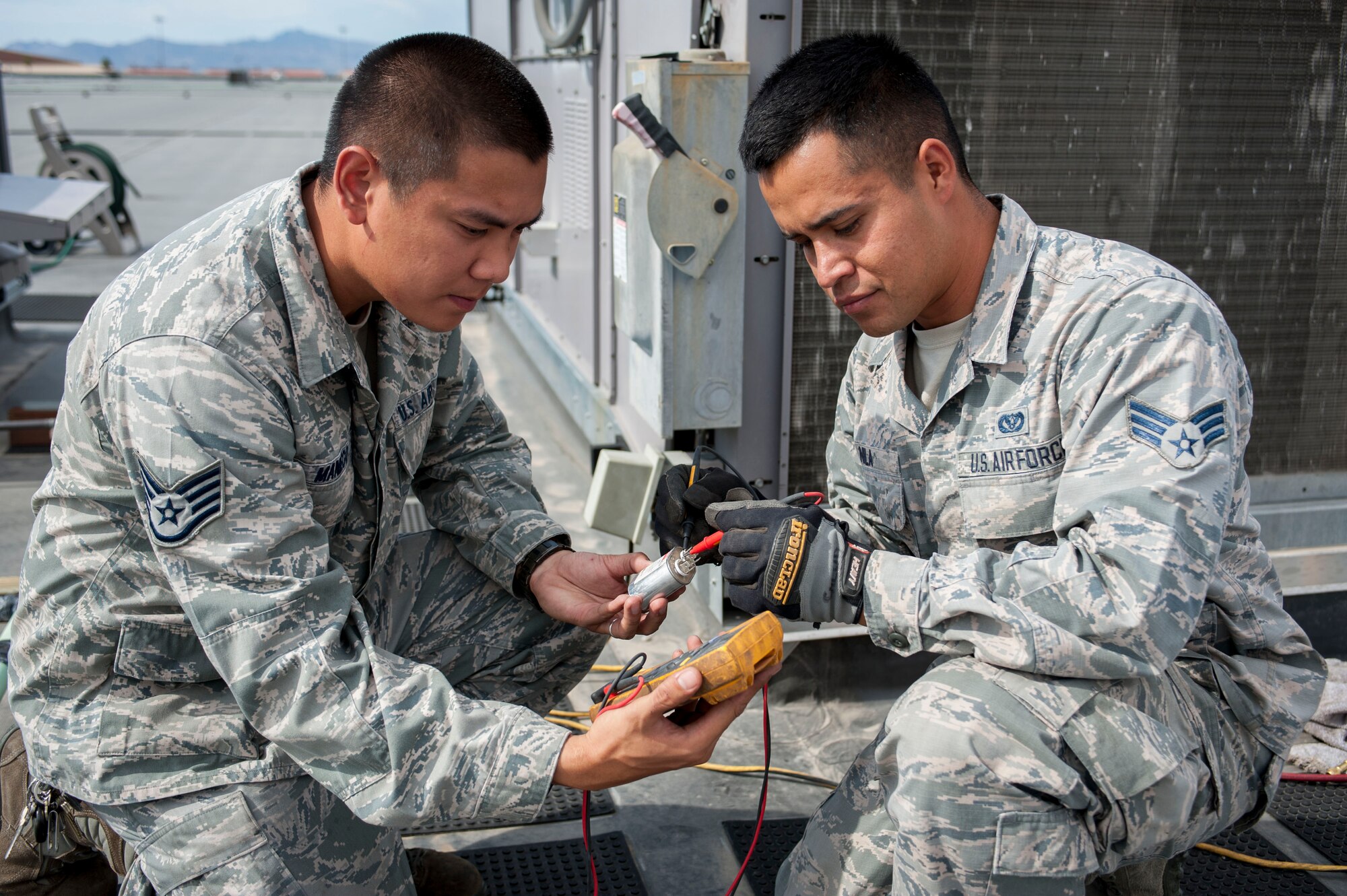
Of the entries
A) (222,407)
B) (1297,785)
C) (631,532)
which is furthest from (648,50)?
(1297,785)

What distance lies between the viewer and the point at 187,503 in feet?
5.71

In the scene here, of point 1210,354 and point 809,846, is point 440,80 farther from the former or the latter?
point 809,846

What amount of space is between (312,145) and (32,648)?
80.6ft

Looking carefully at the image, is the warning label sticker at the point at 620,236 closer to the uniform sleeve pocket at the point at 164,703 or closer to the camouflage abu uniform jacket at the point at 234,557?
the camouflage abu uniform jacket at the point at 234,557

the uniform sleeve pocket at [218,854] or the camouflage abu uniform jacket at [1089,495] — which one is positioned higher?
the camouflage abu uniform jacket at [1089,495]

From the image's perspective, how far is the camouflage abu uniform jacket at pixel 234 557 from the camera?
5.70ft

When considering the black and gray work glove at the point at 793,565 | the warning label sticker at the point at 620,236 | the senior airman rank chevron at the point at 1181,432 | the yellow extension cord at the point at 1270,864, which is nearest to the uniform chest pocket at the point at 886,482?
the black and gray work glove at the point at 793,565

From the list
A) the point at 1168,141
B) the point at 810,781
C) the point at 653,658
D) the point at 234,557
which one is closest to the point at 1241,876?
the point at 810,781

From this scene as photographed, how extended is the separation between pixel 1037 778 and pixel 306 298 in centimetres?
145

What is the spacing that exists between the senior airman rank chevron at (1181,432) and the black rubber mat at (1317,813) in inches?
53.1

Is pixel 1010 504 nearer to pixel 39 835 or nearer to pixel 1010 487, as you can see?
pixel 1010 487

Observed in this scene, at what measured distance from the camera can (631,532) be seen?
3254mm

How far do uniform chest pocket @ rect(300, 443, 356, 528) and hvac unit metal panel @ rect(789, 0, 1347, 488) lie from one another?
1.39 metres

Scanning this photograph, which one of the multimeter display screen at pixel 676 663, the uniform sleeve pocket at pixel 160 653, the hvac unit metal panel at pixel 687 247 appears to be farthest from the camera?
the hvac unit metal panel at pixel 687 247
